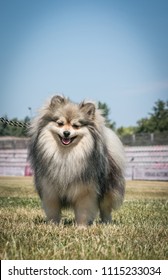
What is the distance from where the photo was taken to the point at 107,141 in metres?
5.29

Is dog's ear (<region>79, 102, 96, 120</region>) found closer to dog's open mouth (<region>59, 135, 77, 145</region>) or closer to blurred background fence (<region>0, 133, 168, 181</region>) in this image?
dog's open mouth (<region>59, 135, 77, 145</region>)

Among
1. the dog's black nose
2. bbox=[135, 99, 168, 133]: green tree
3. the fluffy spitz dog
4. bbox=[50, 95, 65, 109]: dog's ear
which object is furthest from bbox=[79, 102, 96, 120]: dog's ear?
bbox=[135, 99, 168, 133]: green tree

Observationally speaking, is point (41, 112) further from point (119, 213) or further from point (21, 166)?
point (21, 166)

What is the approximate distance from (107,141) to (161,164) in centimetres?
1328

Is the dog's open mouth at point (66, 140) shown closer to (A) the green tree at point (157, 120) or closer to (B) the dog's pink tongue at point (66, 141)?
(B) the dog's pink tongue at point (66, 141)

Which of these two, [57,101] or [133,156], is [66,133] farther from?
[133,156]

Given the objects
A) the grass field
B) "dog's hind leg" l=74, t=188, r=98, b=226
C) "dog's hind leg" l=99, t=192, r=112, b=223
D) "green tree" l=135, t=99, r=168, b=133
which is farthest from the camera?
"green tree" l=135, t=99, r=168, b=133

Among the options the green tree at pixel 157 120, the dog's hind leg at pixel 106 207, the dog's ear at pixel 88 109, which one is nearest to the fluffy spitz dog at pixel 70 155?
the dog's ear at pixel 88 109

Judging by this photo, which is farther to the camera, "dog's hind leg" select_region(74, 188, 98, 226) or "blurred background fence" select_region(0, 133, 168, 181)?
"blurred background fence" select_region(0, 133, 168, 181)

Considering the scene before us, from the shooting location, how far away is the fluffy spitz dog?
4.79m

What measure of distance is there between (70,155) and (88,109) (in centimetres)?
49

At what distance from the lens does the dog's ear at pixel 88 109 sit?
4.87 m

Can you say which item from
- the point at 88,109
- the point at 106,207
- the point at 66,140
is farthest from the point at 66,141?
the point at 106,207
